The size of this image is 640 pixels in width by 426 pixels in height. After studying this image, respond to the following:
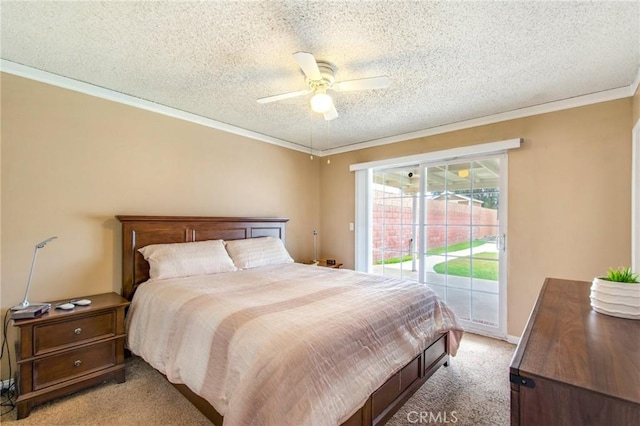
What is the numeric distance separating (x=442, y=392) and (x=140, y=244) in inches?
116

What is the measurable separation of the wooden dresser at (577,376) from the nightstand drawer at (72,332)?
2.68 meters

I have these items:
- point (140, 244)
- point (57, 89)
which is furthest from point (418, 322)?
point (57, 89)

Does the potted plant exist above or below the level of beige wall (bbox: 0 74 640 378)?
below

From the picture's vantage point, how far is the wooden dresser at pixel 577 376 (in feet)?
2.50

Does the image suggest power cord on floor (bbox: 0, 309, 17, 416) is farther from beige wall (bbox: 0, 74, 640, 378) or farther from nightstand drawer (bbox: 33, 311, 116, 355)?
nightstand drawer (bbox: 33, 311, 116, 355)

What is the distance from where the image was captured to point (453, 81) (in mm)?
2475

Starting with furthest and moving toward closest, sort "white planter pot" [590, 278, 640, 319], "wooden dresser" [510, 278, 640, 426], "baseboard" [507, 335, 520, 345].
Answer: "baseboard" [507, 335, 520, 345] < "white planter pot" [590, 278, 640, 319] < "wooden dresser" [510, 278, 640, 426]

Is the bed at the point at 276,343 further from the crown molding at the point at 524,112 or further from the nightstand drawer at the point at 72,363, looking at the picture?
the crown molding at the point at 524,112

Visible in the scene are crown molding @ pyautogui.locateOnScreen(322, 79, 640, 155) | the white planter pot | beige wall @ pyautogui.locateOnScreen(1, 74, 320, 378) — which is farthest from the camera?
crown molding @ pyautogui.locateOnScreen(322, 79, 640, 155)

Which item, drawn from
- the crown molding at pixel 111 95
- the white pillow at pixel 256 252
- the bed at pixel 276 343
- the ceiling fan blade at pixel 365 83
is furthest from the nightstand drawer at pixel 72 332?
the ceiling fan blade at pixel 365 83

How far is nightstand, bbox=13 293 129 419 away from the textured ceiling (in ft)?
6.28

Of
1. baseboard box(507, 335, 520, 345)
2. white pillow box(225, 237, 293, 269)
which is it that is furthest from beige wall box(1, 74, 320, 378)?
baseboard box(507, 335, 520, 345)

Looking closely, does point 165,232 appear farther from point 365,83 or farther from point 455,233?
point 455,233

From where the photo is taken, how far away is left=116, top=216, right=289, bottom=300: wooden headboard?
269 centimetres
